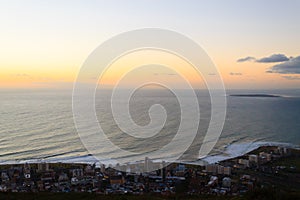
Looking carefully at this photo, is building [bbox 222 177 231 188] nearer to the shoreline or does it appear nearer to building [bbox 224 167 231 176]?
building [bbox 224 167 231 176]

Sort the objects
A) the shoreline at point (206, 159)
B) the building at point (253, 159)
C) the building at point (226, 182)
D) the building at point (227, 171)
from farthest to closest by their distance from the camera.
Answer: the building at point (253, 159) → the shoreline at point (206, 159) → the building at point (227, 171) → the building at point (226, 182)

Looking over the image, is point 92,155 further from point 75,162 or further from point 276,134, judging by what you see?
point 276,134

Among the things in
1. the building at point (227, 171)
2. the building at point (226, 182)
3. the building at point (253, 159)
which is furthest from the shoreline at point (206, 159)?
the building at point (226, 182)

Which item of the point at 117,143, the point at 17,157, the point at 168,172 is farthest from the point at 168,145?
the point at 17,157

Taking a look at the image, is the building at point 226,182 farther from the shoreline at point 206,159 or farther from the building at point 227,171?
the shoreline at point 206,159

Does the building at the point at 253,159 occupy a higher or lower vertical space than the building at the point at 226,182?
higher

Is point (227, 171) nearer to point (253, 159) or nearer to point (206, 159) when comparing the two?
point (206, 159)

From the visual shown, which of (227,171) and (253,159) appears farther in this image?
(253,159)

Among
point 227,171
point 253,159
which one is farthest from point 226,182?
point 253,159

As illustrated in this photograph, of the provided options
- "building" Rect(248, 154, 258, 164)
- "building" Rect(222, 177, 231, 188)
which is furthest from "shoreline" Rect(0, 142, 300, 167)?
"building" Rect(222, 177, 231, 188)

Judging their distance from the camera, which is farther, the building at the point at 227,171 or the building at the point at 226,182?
the building at the point at 227,171

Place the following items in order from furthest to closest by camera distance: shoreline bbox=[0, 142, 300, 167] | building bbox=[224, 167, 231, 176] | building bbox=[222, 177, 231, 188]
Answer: shoreline bbox=[0, 142, 300, 167] < building bbox=[224, 167, 231, 176] < building bbox=[222, 177, 231, 188]

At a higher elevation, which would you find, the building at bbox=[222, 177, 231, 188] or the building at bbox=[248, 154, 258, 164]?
the building at bbox=[248, 154, 258, 164]
